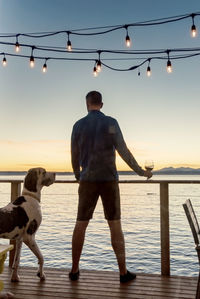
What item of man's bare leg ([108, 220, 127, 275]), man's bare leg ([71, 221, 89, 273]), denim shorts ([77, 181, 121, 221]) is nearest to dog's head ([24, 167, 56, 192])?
denim shorts ([77, 181, 121, 221])

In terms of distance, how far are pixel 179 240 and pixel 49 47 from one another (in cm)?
675

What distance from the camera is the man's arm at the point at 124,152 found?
3.43 metres

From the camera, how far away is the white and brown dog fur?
339 cm

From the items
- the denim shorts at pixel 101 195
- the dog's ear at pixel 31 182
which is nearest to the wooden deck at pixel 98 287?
the denim shorts at pixel 101 195

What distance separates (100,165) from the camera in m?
3.43

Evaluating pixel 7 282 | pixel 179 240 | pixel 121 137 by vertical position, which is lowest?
pixel 179 240

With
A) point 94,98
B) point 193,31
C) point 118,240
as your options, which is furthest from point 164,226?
point 193,31

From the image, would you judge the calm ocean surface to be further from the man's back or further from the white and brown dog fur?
the man's back

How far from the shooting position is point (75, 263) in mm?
3609

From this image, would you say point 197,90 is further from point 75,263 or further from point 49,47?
point 75,263

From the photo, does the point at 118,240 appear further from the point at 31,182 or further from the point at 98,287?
the point at 31,182

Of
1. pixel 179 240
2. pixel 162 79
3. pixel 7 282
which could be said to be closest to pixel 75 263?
pixel 7 282

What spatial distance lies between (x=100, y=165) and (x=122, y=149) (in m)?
0.24

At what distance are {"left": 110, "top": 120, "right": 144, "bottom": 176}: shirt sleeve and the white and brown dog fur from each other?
0.77m
